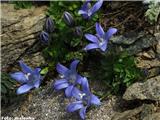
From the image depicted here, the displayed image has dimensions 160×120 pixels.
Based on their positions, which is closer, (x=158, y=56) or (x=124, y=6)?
(x=158, y=56)

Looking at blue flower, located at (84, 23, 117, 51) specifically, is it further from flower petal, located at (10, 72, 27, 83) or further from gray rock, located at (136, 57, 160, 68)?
flower petal, located at (10, 72, 27, 83)

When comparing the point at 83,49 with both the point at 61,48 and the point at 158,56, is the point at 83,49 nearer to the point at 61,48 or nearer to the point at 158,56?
the point at 61,48

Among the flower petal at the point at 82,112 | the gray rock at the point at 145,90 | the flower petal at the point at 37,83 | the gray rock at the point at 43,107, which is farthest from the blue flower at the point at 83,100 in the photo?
the flower petal at the point at 37,83

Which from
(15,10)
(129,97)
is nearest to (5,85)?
(15,10)

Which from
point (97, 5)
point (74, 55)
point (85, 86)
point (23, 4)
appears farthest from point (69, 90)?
point (23, 4)

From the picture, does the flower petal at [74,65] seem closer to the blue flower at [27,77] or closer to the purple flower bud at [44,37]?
the blue flower at [27,77]

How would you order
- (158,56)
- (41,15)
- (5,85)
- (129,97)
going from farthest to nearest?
(41,15) → (5,85) → (158,56) → (129,97)
